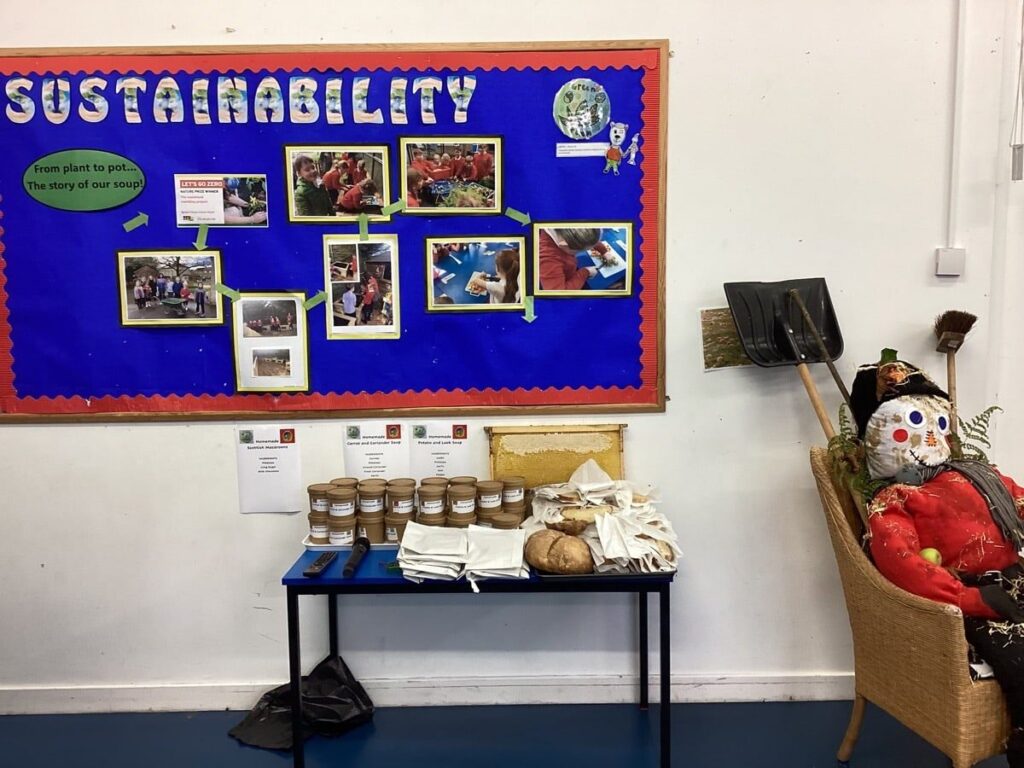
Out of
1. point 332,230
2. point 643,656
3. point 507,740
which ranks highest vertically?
point 332,230

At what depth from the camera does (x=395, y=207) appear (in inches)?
88.8

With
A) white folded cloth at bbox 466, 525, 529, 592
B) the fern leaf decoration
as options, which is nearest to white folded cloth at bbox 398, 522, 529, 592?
white folded cloth at bbox 466, 525, 529, 592

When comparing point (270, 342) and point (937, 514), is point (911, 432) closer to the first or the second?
point (937, 514)

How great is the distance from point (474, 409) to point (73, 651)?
1.61 m

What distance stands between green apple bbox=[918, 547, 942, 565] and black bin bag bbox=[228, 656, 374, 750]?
5.75 ft

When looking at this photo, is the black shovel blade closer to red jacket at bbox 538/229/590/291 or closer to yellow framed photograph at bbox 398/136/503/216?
red jacket at bbox 538/229/590/291

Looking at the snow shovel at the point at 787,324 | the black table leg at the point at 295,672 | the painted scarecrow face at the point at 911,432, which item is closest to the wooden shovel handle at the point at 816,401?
the snow shovel at the point at 787,324

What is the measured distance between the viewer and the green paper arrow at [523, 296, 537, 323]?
2.28 m

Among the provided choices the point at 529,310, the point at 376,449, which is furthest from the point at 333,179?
the point at 376,449

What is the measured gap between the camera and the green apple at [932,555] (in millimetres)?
1831

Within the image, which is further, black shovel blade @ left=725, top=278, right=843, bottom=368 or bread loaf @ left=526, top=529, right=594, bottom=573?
black shovel blade @ left=725, top=278, right=843, bottom=368

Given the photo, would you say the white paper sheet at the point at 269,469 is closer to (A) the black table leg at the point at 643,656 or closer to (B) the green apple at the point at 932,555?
(A) the black table leg at the point at 643,656

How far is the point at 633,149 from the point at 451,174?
1.95ft

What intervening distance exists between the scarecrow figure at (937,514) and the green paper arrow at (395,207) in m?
1.54
